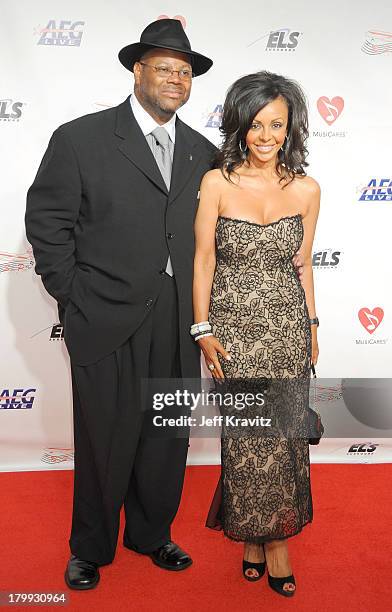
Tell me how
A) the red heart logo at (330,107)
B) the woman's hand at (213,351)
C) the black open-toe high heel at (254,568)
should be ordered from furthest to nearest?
1. the red heart logo at (330,107)
2. the black open-toe high heel at (254,568)
3. the woman's hand at (213,351)

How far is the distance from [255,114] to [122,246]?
23.7 inches

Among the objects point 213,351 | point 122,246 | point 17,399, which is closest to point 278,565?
point 213,351

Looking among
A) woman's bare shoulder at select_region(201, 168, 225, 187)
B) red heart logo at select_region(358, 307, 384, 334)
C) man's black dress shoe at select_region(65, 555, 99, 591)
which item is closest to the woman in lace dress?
woman's bare shoulder at select_region(201, 168, 225, 187)

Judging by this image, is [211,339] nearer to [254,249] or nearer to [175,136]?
[254,249]

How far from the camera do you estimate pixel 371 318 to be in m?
3.87

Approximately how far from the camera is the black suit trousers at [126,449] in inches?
100

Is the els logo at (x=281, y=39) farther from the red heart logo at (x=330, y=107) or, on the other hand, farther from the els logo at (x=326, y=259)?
the els logo at (x=326, y=259)

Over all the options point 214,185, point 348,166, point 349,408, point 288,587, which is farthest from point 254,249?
point 349,408

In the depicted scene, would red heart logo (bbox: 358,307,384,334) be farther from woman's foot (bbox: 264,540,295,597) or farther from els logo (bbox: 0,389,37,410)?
els logo (bbox: 0,389,37,410)

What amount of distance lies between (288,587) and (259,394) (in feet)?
2.29

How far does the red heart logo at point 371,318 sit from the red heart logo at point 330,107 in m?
0.98

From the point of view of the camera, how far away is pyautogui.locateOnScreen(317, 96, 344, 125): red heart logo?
Result: 11.9ft

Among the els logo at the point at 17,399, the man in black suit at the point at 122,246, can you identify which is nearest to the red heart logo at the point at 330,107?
the man in black suit at the point at 122,246

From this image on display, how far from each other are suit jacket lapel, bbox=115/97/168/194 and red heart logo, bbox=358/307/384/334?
177cm
